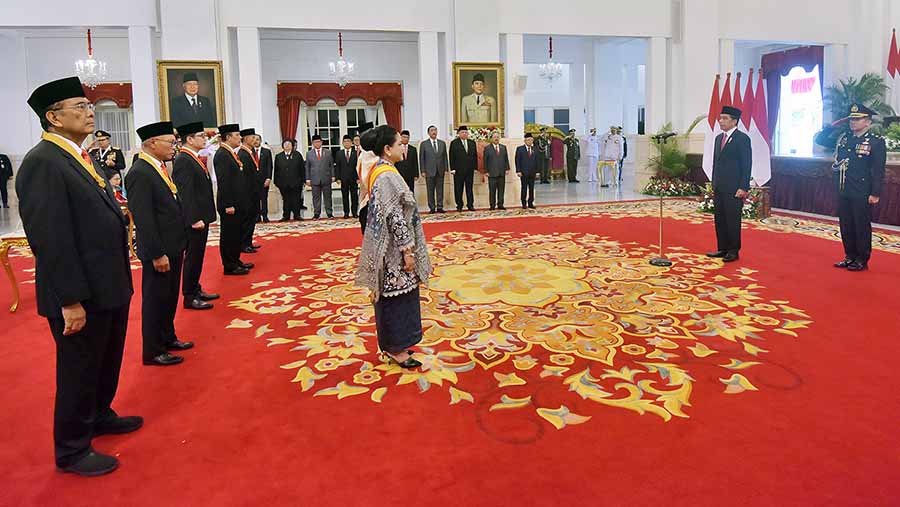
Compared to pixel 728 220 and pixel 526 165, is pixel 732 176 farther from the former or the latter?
pixel 526 165

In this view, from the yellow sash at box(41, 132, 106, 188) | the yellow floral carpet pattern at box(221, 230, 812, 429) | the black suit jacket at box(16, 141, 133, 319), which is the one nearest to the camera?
the black suit jacket at box(16, 141, 133, 319)

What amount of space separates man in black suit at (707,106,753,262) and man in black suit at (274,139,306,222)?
7.13 m

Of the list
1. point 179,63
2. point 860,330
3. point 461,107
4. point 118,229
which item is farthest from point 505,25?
point 118,229

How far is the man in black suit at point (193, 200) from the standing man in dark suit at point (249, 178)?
148 centimetres

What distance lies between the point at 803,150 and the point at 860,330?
17.2 metres

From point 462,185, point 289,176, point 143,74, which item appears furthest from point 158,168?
point 143,74

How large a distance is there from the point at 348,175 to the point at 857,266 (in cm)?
810

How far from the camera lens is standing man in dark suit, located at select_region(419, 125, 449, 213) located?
12.3 m

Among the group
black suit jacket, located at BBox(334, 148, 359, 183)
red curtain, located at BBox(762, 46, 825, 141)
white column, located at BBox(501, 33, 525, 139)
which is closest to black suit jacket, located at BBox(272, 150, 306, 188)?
black suit jacket, located at BBox(334, 148, 359, 183)

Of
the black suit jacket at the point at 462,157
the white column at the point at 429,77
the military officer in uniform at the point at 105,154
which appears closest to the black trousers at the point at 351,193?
the black suit jacket at the point at 462,157

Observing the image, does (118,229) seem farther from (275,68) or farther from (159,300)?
(275,68)

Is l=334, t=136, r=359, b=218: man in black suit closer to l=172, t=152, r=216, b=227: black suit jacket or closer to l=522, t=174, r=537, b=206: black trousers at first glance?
l=522, t=174, r=537, b=206: black trousers

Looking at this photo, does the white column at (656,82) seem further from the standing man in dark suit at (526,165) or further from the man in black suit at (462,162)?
the man in black suit at (462,162)

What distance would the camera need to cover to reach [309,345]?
14.3 ft
